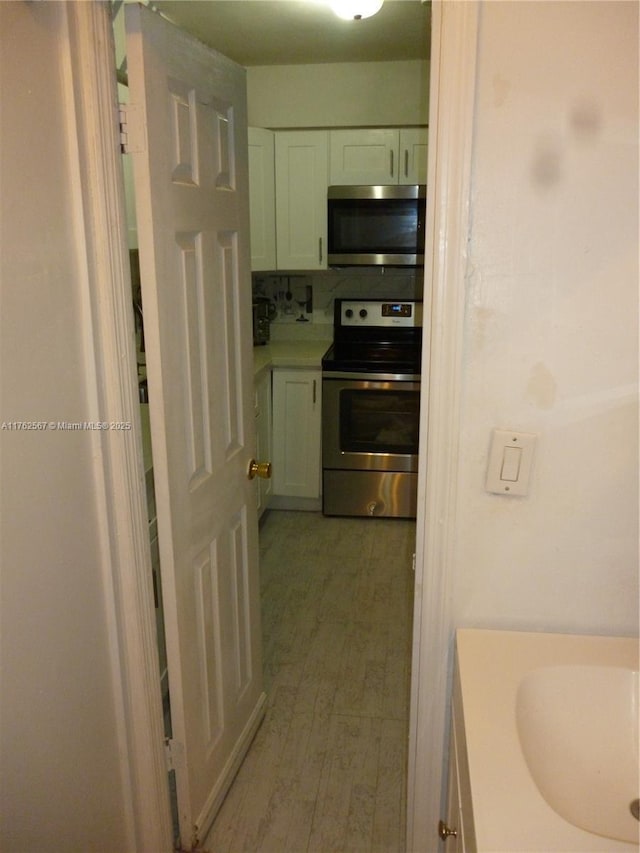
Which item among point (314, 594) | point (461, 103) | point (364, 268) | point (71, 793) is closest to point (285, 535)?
point (314, 594)

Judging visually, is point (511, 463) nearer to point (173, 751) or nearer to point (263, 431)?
point (173, 751)

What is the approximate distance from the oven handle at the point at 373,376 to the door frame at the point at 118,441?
206 cm

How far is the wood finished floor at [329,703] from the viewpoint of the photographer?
5.76ft

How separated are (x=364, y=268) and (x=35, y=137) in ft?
9.64

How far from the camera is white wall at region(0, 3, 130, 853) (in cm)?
98

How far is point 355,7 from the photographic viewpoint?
2045 millimetres

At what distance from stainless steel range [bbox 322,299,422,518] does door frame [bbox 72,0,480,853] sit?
2079 millimetres

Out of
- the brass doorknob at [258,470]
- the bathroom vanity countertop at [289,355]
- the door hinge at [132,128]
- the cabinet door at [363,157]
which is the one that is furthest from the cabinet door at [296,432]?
the door hinge at [132,128]

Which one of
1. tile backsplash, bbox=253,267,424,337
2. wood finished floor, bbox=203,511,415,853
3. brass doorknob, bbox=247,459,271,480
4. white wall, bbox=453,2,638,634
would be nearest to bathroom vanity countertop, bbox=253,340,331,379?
tile backsplash, bbox=253,267,424,337

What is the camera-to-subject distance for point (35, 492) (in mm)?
1049

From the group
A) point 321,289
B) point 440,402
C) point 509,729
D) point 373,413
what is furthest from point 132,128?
point 321,289

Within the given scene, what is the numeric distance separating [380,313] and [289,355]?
1.90 feet

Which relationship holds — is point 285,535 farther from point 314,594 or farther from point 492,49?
point 492,49

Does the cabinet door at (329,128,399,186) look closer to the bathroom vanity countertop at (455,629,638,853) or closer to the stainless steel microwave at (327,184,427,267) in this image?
the stainless steel microwave at (327,184,427,267)
